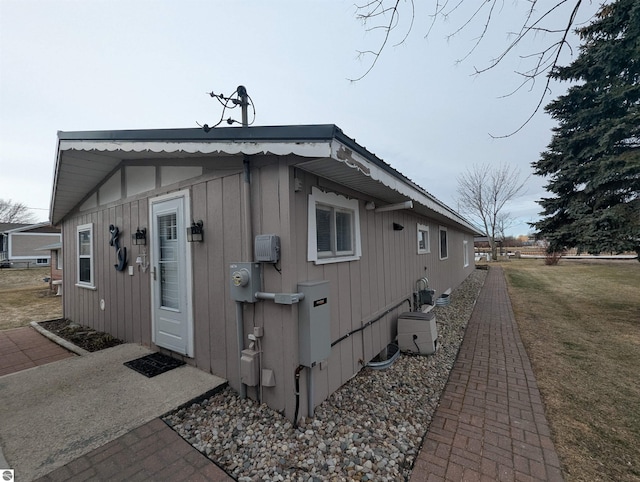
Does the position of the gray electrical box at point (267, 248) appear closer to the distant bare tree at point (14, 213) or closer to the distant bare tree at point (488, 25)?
the distant bare tree at point (488, 25)

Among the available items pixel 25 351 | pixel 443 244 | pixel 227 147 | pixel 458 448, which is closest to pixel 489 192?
pixel 443 244

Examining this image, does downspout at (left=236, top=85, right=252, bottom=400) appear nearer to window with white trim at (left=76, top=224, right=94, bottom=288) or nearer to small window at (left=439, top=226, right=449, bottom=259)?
window with white trim at (left=76, top=224, right=94, bottom=288)

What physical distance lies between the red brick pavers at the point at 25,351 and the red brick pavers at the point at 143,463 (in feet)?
8.96

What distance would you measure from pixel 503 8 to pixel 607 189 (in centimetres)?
786

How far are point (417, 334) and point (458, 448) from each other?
6.71 feet

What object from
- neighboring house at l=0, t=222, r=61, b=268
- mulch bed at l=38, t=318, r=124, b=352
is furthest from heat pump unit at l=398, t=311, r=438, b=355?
neighboring house at l=0, t=222, r=61, b=268

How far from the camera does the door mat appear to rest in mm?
3201

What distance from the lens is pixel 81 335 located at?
498cm

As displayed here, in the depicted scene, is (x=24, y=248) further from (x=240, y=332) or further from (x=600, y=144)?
(x=600, y=144)

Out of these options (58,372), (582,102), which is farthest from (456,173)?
(58,372)

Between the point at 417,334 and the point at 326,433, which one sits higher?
the point at 417,334

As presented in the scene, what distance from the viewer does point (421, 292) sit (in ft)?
20.2

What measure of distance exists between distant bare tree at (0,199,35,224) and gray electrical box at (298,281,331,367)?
4633 centimetres

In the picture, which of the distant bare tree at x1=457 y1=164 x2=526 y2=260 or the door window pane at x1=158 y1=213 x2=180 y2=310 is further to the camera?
the distant bare tree at x1=457 y1=164 x2=526 y2=260
